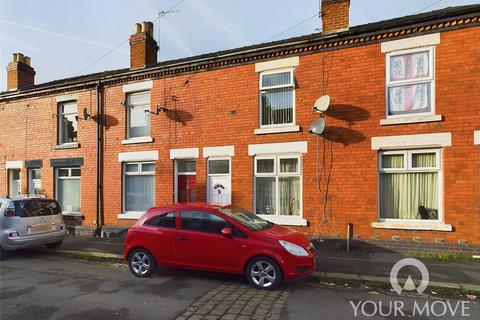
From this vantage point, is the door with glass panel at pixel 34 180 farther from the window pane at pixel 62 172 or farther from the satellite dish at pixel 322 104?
the satellite dish at pixel 322 104

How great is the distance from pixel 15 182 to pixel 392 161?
15.2 meters

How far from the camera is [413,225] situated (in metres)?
8.98

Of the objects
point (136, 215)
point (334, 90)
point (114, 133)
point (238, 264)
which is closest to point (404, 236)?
point (334, 90)

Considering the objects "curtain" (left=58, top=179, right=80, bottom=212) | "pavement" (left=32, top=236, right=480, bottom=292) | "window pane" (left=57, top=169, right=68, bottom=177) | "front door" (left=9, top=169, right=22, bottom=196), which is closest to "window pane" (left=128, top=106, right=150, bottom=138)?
"curtain" (left=58, top=179, right=80, bottom=212)

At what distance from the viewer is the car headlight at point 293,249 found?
6168 millimetres

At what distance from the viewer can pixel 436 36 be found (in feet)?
29.2

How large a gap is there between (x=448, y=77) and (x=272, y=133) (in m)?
4.78

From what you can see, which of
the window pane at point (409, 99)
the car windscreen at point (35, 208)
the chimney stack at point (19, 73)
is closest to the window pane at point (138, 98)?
the car windscreen at point (35, 208)

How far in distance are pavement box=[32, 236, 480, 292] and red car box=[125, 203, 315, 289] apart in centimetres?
118

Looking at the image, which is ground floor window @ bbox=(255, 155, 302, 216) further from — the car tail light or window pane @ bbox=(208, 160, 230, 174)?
the car tail light

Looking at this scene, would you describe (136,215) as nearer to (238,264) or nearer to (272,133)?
(272,133)

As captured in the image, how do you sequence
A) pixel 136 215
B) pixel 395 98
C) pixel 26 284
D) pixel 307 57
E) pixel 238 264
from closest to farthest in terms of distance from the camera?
1. pixel 238 264
2. pixel 26 284
3. pixel 395 98
4. pixel 307 57
5. pixel 136 215

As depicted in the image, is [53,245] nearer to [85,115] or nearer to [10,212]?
[10,212]

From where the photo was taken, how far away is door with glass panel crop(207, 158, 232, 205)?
11172 millimetres
